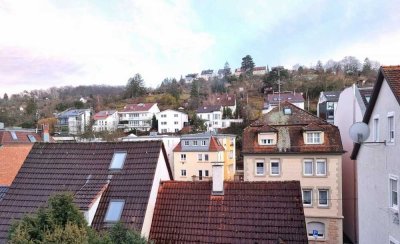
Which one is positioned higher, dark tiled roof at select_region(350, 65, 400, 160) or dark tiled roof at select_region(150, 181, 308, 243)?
dark tiled roof at select_region(350, 65, 400, 160)

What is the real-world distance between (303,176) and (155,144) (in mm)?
14016

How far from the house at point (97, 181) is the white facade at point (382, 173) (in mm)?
8328

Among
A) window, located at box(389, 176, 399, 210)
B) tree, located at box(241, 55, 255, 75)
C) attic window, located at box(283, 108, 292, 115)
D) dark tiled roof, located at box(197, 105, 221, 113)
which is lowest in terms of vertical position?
window, located at box(389, 176, 399, 210)

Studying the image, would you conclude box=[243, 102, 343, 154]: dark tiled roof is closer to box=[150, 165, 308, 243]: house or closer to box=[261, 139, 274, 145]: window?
box=[261, 139, 274, 145]: window

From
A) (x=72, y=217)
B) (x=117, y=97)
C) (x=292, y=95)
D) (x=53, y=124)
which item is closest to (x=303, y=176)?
(x=72, y=217)

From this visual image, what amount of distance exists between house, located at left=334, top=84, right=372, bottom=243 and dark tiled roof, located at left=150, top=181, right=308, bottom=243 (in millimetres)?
10845

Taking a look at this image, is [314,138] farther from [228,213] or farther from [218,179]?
[228,213]

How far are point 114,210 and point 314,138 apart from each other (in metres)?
16.7

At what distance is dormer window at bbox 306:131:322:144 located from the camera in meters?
24.9

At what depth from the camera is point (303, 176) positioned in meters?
24.7

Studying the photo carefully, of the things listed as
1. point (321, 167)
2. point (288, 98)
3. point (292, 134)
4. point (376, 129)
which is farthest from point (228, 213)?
point (288, 98)

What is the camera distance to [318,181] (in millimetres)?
24359

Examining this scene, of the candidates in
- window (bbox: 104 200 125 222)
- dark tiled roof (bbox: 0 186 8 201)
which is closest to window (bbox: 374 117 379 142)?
window (bbox: 104 200 125 222)

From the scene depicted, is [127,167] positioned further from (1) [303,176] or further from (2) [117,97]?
(2) [117,97]
